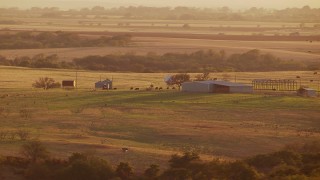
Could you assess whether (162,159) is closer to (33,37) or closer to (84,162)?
(84,162)

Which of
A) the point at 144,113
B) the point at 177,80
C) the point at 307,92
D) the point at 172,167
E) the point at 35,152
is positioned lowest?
the point at 172,167

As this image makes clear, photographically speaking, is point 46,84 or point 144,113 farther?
point 46,84

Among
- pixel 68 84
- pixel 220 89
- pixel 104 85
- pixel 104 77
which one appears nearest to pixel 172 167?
pixel 220 89

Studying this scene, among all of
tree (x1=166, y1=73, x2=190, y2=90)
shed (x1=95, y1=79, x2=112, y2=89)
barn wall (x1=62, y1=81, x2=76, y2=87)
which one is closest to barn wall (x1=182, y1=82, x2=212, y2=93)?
tree (x1=166, y1=73, x2=190, y2=90)

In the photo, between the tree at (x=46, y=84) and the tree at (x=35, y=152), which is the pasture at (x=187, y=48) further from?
the tree at (x=35, y=152)

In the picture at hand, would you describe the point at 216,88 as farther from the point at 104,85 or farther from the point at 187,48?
the point at 187,48

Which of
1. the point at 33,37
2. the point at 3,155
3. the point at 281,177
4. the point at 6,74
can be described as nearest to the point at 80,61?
the point at 6,74

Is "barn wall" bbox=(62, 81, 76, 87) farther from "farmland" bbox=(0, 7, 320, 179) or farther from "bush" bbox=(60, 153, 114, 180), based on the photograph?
"bush" bbox=(60, 153, 114, 180)
